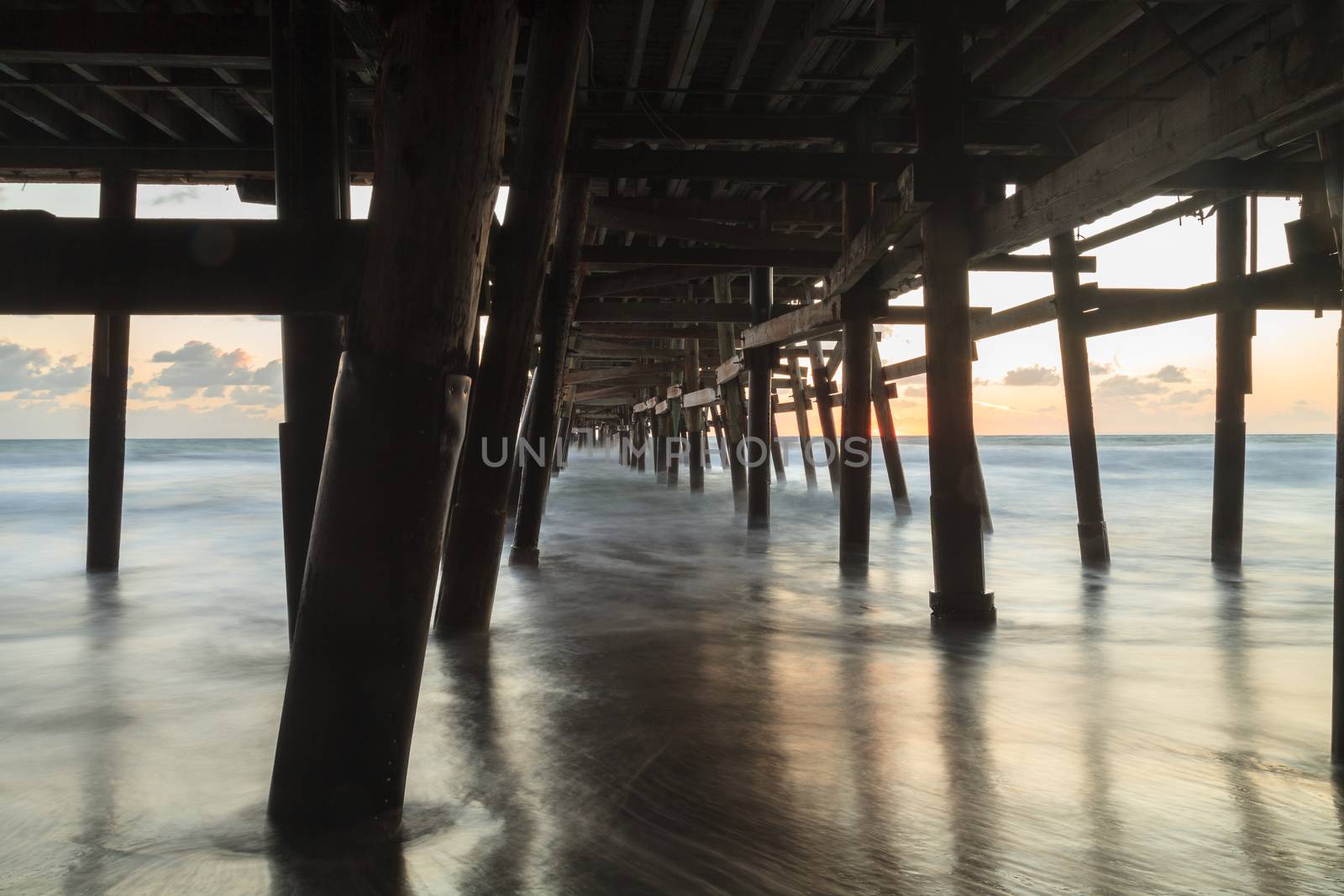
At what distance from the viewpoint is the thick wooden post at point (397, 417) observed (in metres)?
1.86

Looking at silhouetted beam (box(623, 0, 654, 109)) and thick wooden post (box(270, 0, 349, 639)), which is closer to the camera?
thick wooden post (box(270, 0, 349, 639))

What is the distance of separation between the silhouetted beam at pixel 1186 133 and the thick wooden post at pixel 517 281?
1934 mm

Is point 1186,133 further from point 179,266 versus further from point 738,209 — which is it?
point 738,209

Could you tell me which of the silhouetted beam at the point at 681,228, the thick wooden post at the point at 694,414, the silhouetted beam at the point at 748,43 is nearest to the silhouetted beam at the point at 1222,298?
the silhouetted beam at the point at 681,228

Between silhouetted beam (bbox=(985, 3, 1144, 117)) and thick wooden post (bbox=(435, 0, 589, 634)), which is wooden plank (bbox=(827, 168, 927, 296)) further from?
thick wooden post (bbox=(435, 0, 589, 634))

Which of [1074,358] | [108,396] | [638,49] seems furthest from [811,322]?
[108,396]

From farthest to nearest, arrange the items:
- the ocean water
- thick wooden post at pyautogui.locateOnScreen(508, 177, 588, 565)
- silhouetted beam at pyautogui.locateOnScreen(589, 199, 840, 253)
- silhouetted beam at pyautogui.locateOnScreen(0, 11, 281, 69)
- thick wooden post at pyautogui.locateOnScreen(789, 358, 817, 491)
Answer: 1. thick wooden post at pyautogui.locateOnScreen(789, 358, 817, 491)
2. silhouetted beam at pyautogui.locateOnScreen(589, 199, 840, 253)
3. thick wooden post at pyautogui.locateOnScreen(508, 177, 588, 565)
4. silhouetted beam at pyautogui.locateOnScreen(0, 11, 281, 69)
5. the ocean water

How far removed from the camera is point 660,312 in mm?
9727

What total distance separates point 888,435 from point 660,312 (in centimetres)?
416

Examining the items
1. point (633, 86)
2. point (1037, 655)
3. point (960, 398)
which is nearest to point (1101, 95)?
point (960, 398)

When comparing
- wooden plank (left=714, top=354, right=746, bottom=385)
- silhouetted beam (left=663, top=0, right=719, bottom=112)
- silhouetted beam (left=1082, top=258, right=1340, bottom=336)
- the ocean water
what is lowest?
the ocean water

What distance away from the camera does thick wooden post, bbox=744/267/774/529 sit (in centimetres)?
912

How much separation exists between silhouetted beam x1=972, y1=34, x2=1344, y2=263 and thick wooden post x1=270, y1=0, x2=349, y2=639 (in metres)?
2.73

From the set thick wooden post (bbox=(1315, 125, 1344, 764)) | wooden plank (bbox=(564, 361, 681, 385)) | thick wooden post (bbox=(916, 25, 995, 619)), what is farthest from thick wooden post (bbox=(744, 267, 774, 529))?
thick wooden post (bbox=(1315, 125, 1344, 764))
